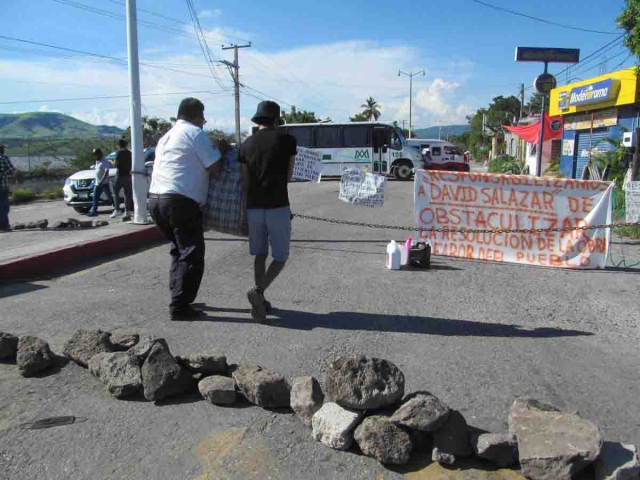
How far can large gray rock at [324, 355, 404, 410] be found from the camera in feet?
9.66

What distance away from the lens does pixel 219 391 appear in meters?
3.33

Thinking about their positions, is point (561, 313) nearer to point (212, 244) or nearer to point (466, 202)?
point (466, 202)

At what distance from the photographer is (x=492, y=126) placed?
3068 inches

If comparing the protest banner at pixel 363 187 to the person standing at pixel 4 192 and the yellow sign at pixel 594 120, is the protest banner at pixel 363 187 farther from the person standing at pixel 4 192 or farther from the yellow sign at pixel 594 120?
the yellow sign at pixel 594 120

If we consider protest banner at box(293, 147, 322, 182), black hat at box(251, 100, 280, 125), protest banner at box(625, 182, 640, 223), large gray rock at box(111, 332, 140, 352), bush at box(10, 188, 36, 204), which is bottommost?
bush at box(10, 188, 36, 204)

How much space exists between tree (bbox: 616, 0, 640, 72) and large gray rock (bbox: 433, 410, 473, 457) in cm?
1130

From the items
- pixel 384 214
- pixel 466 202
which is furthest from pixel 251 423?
pixel 384 214

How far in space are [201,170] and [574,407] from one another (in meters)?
3.37

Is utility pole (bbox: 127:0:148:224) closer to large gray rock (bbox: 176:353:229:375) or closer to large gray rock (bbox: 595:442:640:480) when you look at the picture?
large gray rock (bbox: 176:353:229:375)

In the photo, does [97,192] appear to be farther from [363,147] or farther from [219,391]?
[363,147]

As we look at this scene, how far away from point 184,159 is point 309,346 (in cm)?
191

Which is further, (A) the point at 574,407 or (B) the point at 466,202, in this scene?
(B) the point at 466,202

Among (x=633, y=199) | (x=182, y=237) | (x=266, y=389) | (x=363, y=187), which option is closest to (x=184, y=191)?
(x=182, y=237)

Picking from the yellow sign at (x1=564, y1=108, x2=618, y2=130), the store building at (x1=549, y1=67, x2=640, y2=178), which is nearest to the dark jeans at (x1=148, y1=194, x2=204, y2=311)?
the store building at (x1=549, y1=67, x2=640, y2=178)
